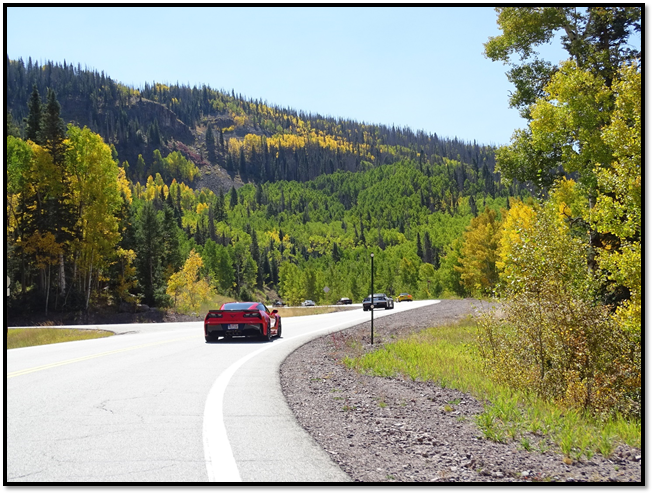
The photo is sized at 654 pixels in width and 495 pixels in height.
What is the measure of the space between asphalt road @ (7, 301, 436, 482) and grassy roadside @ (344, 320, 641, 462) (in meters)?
2.31

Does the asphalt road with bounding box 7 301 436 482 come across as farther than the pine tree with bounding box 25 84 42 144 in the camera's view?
No

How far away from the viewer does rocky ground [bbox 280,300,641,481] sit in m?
4.73

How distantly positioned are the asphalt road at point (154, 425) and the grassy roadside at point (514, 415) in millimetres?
2313

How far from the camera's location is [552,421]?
262 inches

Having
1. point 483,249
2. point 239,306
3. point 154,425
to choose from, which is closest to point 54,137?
point 239,306

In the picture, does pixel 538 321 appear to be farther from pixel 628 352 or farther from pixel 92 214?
pixel 92 214

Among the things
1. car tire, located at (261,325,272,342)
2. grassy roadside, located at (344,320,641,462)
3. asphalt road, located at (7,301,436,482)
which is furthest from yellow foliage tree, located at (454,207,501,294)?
asphalt road, located at (7,301,436,482)

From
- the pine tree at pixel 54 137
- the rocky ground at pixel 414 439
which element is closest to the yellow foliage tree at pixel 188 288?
the pine tree at pixel 54 137

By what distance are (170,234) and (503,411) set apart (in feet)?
198

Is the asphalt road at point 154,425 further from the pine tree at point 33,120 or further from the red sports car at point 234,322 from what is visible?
the pine tree at point 33,120

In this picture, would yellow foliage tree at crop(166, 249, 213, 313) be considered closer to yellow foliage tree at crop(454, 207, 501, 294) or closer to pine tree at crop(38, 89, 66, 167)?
pine tree at crop(38, 89, 66, 167)

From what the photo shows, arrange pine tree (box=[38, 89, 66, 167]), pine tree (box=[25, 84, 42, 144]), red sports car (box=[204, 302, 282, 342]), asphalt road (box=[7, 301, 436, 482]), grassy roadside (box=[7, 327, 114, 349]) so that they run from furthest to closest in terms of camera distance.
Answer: pine tree (box=[25, 84, 42, 144])
pine tree (box=[38, 89, 66, 167])
grassy roadside (box=[7, 327, 114, 349])
red sports car (box=[204, 302, 282, 342])
asphalt road (box=[7, 301, 436, 482])
